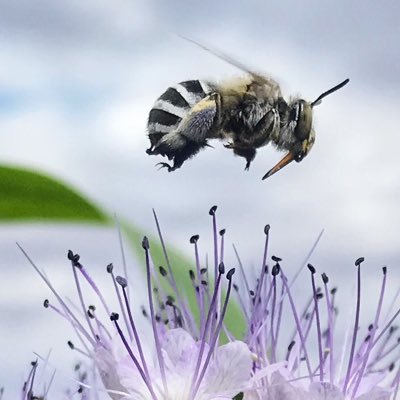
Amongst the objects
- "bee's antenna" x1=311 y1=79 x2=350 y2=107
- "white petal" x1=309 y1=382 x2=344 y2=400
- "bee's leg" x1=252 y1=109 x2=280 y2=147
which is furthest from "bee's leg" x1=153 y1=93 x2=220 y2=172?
"white petal" x1=309 y1=382 x2=344 y2=400

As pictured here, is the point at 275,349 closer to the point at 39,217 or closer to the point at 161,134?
the point at 161,134

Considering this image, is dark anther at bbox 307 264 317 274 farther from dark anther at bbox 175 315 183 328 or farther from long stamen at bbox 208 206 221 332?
dark anther at bbox 175 315 183 328

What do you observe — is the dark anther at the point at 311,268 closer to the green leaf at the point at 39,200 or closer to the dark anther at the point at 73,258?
the dark anther at the point at 73,258

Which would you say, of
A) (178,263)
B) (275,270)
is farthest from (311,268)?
(178,263)

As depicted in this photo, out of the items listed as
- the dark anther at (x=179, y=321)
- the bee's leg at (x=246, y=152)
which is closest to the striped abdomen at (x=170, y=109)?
the bee's leg at (x=246, y=152)

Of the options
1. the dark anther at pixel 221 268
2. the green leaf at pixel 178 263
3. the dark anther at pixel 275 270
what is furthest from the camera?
the green leaf at pixel 178 263
